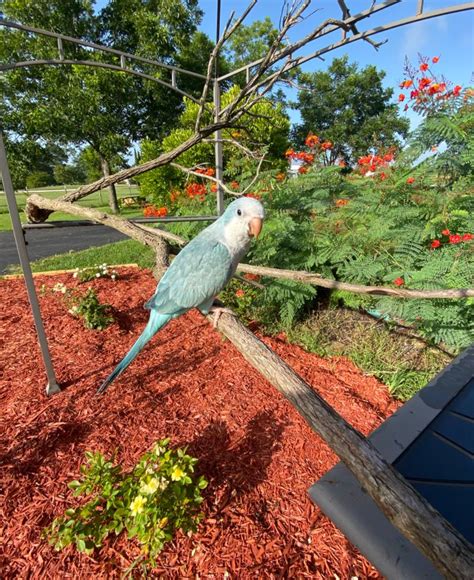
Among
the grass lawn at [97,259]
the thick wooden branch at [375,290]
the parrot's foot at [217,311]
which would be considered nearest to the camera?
the thick wooden branch at [375,290]

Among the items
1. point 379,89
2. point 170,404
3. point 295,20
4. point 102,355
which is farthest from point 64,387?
point 379,89

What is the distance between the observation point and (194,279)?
186 cm

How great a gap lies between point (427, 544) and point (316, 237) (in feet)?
10.8

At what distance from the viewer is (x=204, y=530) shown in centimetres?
Answer: 175

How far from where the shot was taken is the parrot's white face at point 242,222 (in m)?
1.87

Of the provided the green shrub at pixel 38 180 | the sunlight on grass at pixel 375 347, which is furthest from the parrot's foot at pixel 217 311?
the green shrub at pixel 38 180

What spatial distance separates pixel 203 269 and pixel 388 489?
142 centimetres

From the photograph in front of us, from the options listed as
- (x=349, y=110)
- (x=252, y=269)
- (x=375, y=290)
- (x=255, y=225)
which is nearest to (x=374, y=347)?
(x=375, y=290)

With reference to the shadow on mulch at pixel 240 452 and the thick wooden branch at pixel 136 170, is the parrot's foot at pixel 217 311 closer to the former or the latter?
the shadow on mulch at pixel 240 452

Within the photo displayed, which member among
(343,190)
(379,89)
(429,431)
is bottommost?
(429,431)

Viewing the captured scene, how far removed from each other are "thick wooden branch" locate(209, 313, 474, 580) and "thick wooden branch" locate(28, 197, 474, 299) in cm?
91

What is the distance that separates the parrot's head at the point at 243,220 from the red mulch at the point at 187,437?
166cm

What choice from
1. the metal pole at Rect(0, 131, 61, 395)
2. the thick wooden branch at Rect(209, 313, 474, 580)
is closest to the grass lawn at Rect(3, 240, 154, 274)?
the metal pole at Rect(0, 131, 61, 395)

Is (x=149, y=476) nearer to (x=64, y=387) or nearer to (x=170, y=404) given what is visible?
(x=170, y=404)
